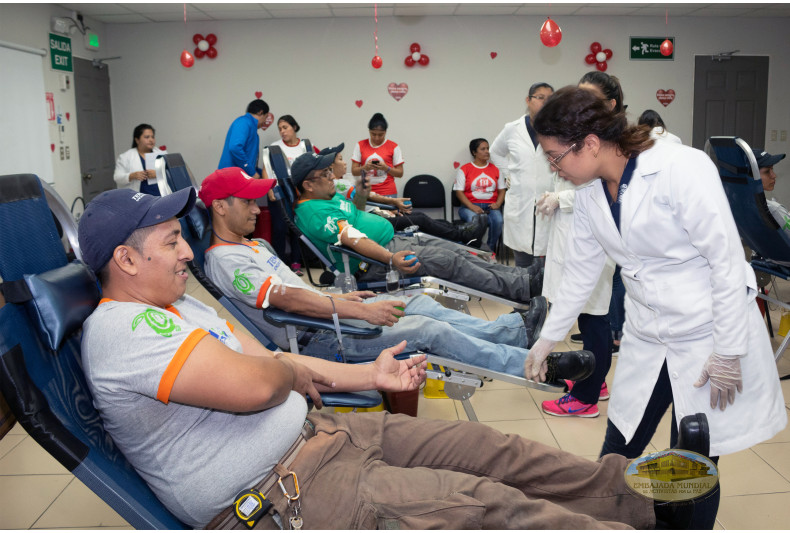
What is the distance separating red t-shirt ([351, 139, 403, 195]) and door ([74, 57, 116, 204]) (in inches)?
111

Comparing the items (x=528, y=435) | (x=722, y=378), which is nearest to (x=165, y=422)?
(x=722, y=378)

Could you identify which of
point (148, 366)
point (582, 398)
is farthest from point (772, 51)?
point (148, 366)

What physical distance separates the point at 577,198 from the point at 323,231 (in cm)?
192

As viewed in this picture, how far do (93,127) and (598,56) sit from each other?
5.71 meters

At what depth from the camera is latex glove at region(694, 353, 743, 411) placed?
145 cm

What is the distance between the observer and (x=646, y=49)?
7359mm

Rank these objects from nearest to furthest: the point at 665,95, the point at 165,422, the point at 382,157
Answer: the point at 165,422
the point at 382,157
the point at 665,95

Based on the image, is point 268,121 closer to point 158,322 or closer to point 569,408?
point 569,408

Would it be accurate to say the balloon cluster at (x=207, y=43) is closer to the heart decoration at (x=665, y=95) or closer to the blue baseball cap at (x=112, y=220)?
the heart decoration at (x=665, y=95)

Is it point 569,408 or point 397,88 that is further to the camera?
point 397,88

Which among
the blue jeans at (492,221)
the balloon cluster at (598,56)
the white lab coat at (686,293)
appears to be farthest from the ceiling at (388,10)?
the white lab coat at (686,293)

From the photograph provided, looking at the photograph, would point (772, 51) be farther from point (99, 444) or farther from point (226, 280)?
point (99, 444)

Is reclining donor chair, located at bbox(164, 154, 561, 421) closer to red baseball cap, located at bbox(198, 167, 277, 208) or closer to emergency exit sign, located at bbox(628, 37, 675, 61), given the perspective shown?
red baseball cap, located at bbox(198, 167, 277, 208)

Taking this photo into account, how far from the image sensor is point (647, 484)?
1.35m
